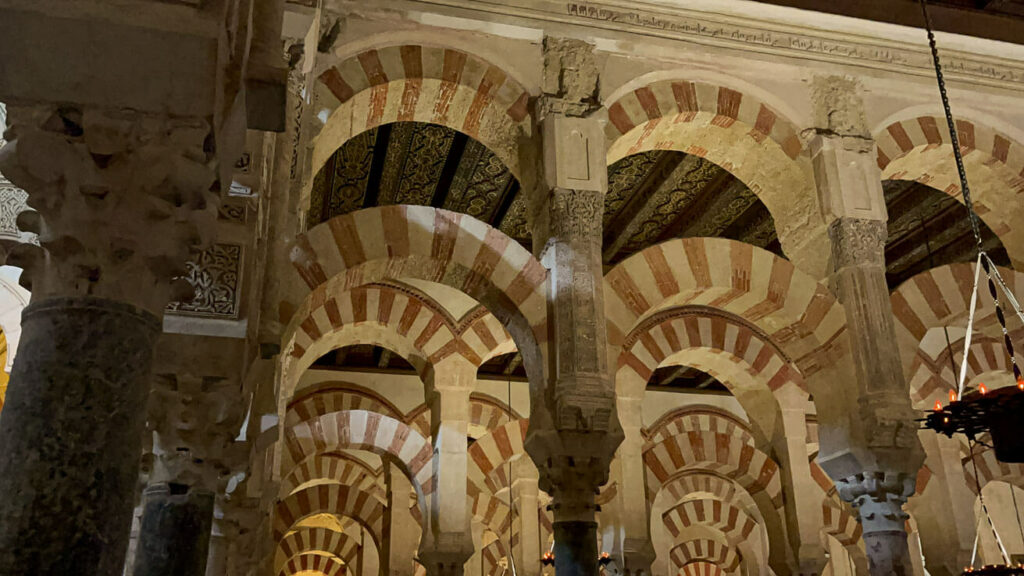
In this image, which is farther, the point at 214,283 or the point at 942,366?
the point at 942,366

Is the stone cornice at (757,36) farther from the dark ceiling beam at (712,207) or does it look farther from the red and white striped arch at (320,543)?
the red and white striped arch at (320,543)

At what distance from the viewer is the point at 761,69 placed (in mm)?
5520

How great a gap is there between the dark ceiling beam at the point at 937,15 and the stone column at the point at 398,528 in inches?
204

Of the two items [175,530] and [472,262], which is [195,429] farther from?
[472,262]

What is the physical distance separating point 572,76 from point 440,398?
8.21 feet

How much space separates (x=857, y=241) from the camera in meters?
5.14

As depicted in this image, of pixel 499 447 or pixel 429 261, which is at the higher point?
pixel 429 261

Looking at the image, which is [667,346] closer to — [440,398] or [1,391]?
[440,398]

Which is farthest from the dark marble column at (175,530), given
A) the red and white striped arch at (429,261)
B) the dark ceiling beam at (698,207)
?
the dark ceiling beam at (698,207)

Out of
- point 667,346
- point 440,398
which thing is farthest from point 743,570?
point 440,398

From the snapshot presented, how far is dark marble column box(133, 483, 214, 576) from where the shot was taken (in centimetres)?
290

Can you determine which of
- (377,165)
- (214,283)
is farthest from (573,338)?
(377,165)

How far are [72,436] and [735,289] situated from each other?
168 inches

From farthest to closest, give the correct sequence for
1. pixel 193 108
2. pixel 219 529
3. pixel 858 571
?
1. pixel 858 571
2. pixel 219 529
3. pixel 193 108
